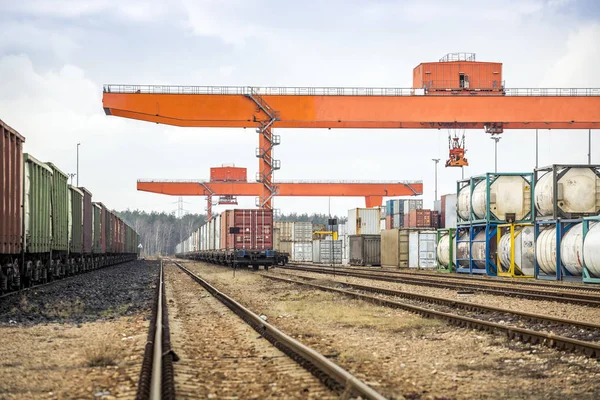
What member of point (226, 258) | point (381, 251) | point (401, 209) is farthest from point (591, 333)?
point (401, 209)

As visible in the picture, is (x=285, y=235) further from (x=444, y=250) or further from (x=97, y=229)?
(x=444, y=250)

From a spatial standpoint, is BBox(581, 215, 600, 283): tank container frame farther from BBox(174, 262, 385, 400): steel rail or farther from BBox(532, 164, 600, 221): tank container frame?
BBox(174, 262, 385, 400): steel rail

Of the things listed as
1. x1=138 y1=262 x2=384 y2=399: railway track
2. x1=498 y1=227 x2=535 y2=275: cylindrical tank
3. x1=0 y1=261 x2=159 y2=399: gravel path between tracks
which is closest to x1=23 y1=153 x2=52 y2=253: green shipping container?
x1=0 y1=261 x2=159 y2=399: gravel path between tracks

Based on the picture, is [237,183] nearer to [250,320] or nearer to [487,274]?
[487,274]

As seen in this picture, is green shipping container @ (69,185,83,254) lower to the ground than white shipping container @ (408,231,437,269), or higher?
higher

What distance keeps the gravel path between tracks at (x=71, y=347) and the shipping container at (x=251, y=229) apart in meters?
20.2

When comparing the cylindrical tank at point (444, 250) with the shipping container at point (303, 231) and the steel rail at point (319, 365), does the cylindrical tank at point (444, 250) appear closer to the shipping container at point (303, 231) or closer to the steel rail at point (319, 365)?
the steel rail at point (319, 365)

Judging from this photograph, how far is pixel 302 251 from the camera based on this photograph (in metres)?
64.5

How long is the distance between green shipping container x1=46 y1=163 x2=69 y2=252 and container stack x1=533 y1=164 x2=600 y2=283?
14773mm

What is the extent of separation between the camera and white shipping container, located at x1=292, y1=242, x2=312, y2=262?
63469 millimetres

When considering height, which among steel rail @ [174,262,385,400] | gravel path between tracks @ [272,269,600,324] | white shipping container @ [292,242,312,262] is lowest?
white shipping container @ [292,242,312,262]

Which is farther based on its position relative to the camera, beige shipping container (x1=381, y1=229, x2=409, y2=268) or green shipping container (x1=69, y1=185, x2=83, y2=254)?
beige shipping container (x1=381, y1=229, x2=409, y2=268)

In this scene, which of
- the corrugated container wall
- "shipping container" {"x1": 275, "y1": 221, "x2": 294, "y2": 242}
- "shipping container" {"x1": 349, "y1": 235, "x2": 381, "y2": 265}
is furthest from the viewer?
"shipping container" {"x1": 275, "y1": 221, "x2": 294, "y2": 242}

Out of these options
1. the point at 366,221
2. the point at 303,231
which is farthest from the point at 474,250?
the point at 303,231
